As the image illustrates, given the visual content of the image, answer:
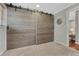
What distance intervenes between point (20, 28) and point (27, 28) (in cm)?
41

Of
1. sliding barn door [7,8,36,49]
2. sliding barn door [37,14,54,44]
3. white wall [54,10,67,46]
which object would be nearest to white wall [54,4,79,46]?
white wall [54,10,67,46]

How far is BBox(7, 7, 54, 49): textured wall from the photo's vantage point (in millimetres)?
4164

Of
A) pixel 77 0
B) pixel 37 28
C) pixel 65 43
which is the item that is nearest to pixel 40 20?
pixel 37 28

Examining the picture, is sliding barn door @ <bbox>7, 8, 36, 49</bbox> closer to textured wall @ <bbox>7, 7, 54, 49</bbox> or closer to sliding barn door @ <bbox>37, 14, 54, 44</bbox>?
textured wall @ <bbox>7, 7, 54, 49</bbox>

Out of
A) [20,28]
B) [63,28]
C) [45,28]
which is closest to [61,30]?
[63,28]

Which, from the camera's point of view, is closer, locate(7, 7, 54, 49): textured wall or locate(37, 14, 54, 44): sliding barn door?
locate(7, 7, 54, 49): textured wall

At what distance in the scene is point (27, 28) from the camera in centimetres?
473

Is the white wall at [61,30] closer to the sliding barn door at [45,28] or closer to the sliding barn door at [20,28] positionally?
the sliding barn door at [45,28]

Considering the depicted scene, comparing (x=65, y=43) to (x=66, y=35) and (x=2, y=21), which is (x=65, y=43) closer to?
(x=66, y=35)

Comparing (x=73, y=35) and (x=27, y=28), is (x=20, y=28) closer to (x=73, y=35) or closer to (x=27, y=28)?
(x=27, y=28)

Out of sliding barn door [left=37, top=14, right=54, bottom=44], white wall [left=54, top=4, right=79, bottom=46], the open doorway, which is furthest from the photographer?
sliding barn door [left=37, top=14, right=54, bottom=44]

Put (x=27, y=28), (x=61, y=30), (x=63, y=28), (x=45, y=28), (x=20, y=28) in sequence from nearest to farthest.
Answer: (x=20, y=28), (x=27, y=28), (x=63, y=28), (x=61, y=30), (x=45, y=28)

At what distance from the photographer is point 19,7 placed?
431cm

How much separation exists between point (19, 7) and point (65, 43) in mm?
2894
